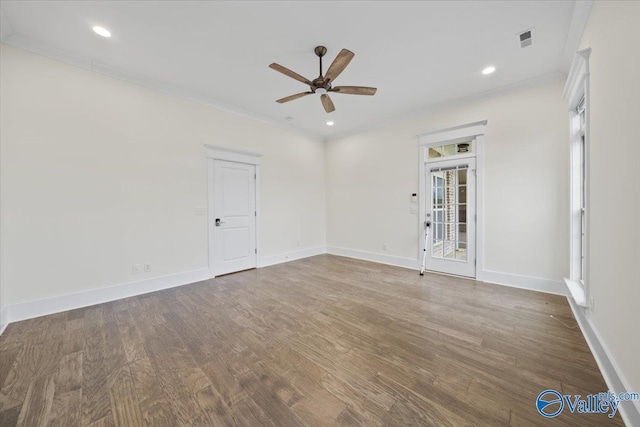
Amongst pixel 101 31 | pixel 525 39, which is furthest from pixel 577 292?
pixel 101 31

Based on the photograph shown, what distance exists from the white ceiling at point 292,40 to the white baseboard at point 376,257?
3.12m

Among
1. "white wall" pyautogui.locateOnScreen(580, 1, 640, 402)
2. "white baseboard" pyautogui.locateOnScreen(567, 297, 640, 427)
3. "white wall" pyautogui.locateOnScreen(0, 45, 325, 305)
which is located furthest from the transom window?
"white wall" pyautogui.locateOnScreen(0, 45, 325, 305)

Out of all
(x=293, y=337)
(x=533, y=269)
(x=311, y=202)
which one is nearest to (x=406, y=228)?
(x=533, y=269)

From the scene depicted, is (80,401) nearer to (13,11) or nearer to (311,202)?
(13,11)

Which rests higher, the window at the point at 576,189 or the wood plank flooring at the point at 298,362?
the window at the point at 576,189

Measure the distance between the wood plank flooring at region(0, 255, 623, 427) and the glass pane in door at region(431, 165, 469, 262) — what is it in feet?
3.82

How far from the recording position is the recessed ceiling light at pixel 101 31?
98.0 inches

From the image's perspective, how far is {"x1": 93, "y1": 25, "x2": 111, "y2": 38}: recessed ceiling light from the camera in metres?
2.49

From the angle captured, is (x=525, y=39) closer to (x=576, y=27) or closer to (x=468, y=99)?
(x=576, y=27)

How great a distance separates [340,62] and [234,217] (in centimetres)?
325

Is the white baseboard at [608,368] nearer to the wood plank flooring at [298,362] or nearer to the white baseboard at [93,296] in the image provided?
the wood plank flooring at [298,362]

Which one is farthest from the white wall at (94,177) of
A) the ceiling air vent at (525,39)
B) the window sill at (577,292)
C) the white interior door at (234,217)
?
the window sill at (577,292)

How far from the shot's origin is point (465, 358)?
193 cm

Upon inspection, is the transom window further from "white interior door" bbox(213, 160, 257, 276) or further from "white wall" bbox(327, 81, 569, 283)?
"white interior door" bbox(213, 160, 257, 276)
